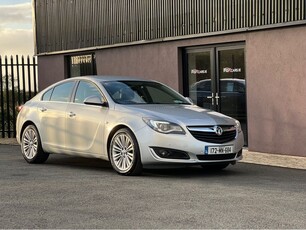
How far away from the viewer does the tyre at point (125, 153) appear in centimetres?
847

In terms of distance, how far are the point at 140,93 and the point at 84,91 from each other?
3.18ft

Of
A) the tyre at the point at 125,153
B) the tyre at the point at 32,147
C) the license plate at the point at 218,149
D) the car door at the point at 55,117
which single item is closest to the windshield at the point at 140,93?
the tyre at the point at 125,153

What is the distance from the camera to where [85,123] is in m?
9.30

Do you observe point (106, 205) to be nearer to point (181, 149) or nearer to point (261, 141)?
point (181, 149)

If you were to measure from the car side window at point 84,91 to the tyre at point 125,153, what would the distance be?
1.06 meters

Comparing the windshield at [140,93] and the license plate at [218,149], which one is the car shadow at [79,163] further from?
the license plate at [218,149]

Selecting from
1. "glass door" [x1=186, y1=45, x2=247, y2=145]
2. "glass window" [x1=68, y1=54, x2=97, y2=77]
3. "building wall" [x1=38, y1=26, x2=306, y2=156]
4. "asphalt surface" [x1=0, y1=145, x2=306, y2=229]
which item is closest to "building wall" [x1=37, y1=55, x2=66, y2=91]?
"glass window" [x1=68, y1=54, x2=97, y2=77]

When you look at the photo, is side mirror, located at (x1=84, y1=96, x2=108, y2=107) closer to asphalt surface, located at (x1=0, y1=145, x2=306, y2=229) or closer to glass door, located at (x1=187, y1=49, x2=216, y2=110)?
asphalt surface, located at (x1=0, y1=145, x2=306, y2=229)

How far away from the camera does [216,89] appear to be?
1323 centimetres

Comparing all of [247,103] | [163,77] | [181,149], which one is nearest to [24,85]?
[163,77]

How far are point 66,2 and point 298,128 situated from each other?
9637 millimetres

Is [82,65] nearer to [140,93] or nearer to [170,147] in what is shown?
[140,93]

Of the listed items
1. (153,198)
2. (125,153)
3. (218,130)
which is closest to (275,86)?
(218,130)

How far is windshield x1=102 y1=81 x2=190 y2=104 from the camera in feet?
30.5
